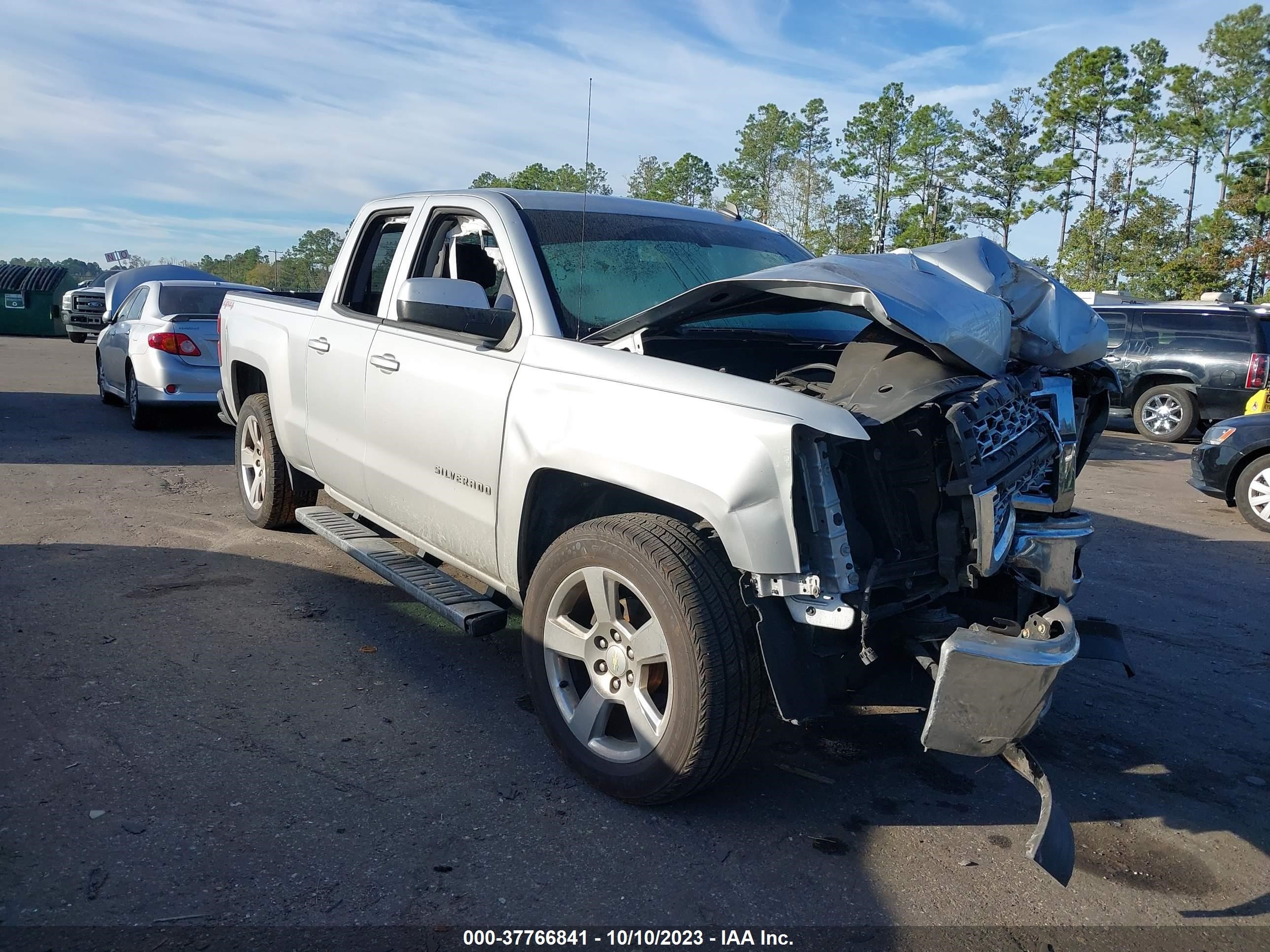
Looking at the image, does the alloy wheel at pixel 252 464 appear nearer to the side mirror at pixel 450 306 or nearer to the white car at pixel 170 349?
the side mirror at pixel 450 306

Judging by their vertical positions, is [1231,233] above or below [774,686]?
above

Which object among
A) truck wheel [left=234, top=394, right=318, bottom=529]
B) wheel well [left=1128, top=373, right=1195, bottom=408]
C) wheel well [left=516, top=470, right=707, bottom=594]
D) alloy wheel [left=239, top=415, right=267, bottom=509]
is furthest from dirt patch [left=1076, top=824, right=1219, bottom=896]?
wheel well [left=1128, top=373, right=1195, bottom=408]

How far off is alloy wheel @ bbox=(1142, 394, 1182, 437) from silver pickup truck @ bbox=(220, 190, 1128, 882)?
38.4 feet

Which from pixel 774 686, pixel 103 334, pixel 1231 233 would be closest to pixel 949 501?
pixel 774 686

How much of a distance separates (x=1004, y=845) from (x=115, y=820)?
276 cm

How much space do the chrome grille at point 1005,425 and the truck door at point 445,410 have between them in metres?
1.66

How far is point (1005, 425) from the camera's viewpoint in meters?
3.14

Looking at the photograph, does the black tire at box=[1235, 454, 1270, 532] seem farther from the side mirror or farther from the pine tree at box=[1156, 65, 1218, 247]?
the pine tree at box=[1156, 65, 1218, 247]

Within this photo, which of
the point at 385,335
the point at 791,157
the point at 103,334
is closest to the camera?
the point at 385,335

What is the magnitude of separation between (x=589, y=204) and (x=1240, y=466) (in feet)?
22.9

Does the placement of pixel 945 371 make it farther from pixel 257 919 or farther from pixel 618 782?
pixel 257 919

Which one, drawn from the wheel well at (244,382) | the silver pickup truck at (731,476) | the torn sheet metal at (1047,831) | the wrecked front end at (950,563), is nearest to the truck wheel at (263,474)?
the wheel well at (244,382)

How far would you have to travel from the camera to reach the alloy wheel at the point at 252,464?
20.3 feet

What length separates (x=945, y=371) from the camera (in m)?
3.06
